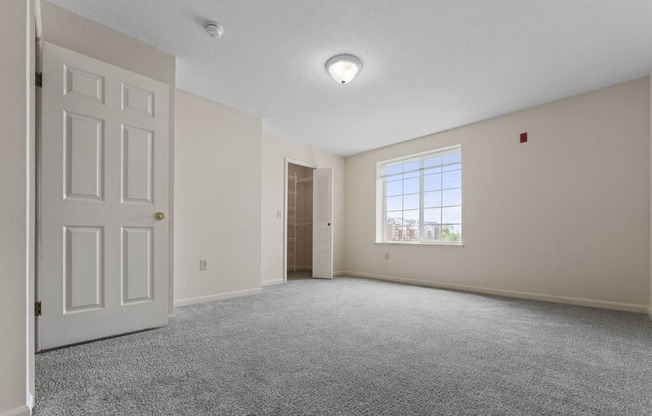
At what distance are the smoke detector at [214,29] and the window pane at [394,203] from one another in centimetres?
392

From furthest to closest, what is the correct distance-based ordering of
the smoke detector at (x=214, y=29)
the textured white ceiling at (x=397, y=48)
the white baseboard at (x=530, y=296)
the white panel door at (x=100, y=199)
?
the white baseboard at (x=530, y=296)
the smoke detector at (x=214, y=29)
the textured white ceiling at (x=397, y=48)
the white panel door at (x=100, y=199)

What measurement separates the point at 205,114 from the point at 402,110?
8.14ft

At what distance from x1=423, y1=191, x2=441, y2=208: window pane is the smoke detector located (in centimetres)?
380

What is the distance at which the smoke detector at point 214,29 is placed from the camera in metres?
2.37

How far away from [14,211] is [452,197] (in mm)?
4745

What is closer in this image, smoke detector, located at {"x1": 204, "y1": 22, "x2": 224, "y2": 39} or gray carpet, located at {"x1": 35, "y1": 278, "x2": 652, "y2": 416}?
gray carpet, located at {"x1": 35, "y1": 278, "x2": 652, "y2": 416}

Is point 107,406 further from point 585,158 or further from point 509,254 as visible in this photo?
point 585,158

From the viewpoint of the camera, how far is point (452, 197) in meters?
4.71

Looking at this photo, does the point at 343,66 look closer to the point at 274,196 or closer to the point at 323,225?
the point at 274,196

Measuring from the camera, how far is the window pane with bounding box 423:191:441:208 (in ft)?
16.1

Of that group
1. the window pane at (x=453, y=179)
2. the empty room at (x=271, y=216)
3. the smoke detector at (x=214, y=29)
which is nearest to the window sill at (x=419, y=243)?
the empty room at (x=271, y=216)

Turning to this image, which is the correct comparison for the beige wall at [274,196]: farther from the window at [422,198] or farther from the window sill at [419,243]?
the window sill at [419,243]

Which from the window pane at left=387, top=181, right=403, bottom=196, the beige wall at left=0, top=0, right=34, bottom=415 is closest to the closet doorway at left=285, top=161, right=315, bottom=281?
the window pane at left=387, top=181, right=403, bottom=196

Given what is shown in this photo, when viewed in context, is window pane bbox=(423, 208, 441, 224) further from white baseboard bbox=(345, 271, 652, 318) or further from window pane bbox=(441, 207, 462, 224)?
white baseboard bbox=(345, 271, 652, 318)
